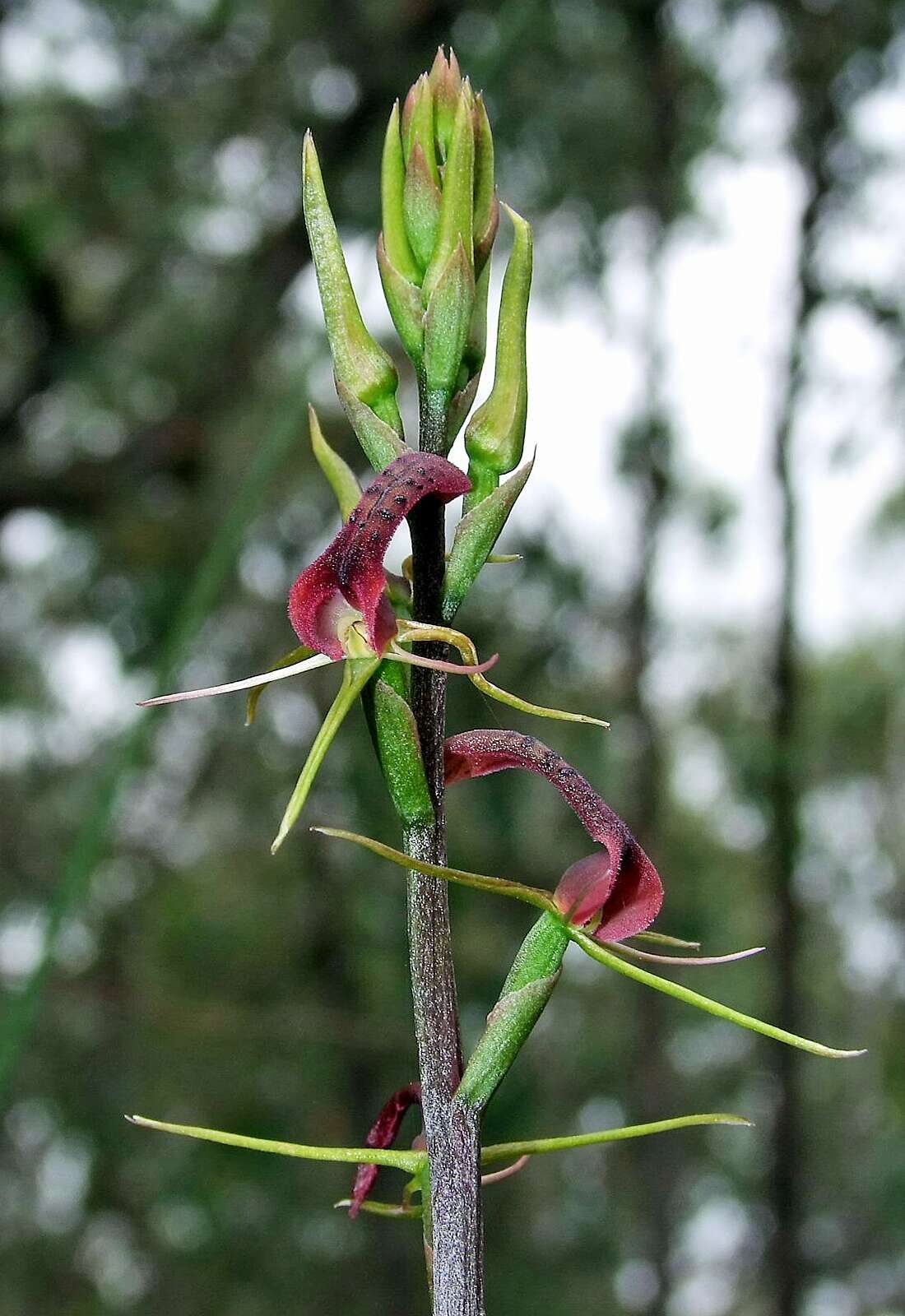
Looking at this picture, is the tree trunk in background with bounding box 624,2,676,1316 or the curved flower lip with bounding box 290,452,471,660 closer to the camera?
the curved flower lip with bounding box 290,452,471,660

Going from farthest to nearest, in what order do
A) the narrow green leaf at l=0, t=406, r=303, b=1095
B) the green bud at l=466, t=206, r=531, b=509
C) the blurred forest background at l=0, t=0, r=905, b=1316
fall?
the blurred forest background at l=0, t=0, r=905, b=1316
the narrow green leaf at l=0, t=406, r=303, b=1095
the green bud at l=466, t=206, r=531, b=509

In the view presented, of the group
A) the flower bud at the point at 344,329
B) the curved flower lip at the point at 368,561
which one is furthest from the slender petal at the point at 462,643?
the flower bud at the point at 344,329

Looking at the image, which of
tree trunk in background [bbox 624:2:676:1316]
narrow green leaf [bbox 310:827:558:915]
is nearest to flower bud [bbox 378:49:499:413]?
narrow green leaf [bbox 310:827:558:915]

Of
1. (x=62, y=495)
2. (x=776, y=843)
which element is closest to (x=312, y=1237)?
(x=776, y=843)

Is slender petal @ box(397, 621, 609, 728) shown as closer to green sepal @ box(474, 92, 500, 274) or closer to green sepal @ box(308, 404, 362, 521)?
green sepal @ box(308, 404, 362, 521)

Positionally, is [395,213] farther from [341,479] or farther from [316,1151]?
[316,1151]

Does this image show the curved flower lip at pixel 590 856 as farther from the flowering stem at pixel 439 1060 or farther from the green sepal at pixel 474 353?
the green sepal at pixel 474 353

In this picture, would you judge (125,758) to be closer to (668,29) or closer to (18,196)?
(18,196)

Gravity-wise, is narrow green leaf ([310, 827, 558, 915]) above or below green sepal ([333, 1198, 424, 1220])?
above
